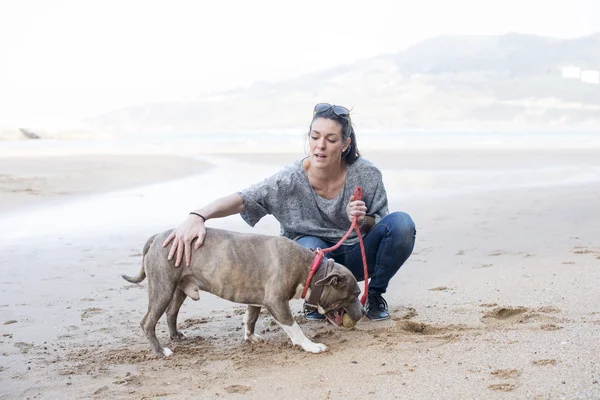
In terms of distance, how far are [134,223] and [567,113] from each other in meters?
63.7

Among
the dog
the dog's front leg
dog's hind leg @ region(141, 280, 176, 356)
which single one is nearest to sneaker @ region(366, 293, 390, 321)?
the dog

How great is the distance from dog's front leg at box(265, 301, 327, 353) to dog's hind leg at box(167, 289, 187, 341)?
2.47 feet

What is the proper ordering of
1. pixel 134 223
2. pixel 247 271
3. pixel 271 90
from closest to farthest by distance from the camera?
pixel 247 271 → pixel 134 223 → pixel 271 90

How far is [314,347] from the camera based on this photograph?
176 inches

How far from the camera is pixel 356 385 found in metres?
3.82

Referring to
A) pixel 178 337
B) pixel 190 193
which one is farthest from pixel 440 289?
pixel 190 193

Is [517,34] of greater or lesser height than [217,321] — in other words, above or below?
above

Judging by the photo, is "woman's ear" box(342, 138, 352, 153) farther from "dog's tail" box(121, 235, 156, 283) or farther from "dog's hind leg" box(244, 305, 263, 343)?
"dog's tail" box(121, 235, 156, 283)

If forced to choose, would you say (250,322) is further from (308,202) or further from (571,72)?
(571,72)

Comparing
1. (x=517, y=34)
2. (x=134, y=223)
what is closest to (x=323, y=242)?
(x=134, y=223)

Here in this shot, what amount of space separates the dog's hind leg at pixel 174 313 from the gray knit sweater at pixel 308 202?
70 cm

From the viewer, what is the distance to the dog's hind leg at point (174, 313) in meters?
4.91

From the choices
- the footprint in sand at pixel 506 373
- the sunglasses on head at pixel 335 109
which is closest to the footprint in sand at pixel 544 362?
the footprint in sand at pixel 506 373

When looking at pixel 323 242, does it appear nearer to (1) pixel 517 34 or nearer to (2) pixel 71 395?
(2) pixel 71 395
